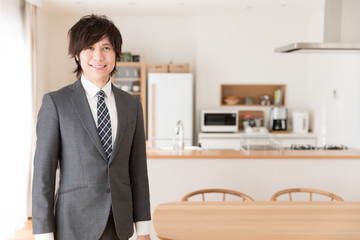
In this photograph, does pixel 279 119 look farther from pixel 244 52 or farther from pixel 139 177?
pixel 139 177

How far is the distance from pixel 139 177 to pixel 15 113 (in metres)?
2.88

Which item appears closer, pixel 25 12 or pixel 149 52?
pixel 25 12

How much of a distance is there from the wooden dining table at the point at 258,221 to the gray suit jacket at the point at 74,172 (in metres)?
0.45

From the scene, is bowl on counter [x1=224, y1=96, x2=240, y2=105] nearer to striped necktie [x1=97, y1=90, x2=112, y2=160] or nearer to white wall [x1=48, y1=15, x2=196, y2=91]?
white wall [x1=48, y1=15, x2=196, y2=91]

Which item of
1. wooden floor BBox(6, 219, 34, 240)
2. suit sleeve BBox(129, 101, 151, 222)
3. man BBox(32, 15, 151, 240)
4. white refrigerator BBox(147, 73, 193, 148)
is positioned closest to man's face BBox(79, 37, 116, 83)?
man BBox(32, 15, 151, 240)

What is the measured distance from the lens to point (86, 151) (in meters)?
1.31

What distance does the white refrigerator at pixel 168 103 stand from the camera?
5.52 metres

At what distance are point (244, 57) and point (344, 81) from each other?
1.67 meters

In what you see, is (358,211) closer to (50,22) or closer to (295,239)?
(295,239)

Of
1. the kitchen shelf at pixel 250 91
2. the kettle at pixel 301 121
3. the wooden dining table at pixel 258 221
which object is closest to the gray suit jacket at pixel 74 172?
the wooden dining table at pixel 258 221

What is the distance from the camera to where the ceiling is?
4.94 meters

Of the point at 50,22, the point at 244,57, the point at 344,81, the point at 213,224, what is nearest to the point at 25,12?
the point at 50,22

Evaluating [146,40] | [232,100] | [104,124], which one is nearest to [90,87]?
[104,124]

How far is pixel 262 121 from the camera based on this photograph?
19.7 ft
